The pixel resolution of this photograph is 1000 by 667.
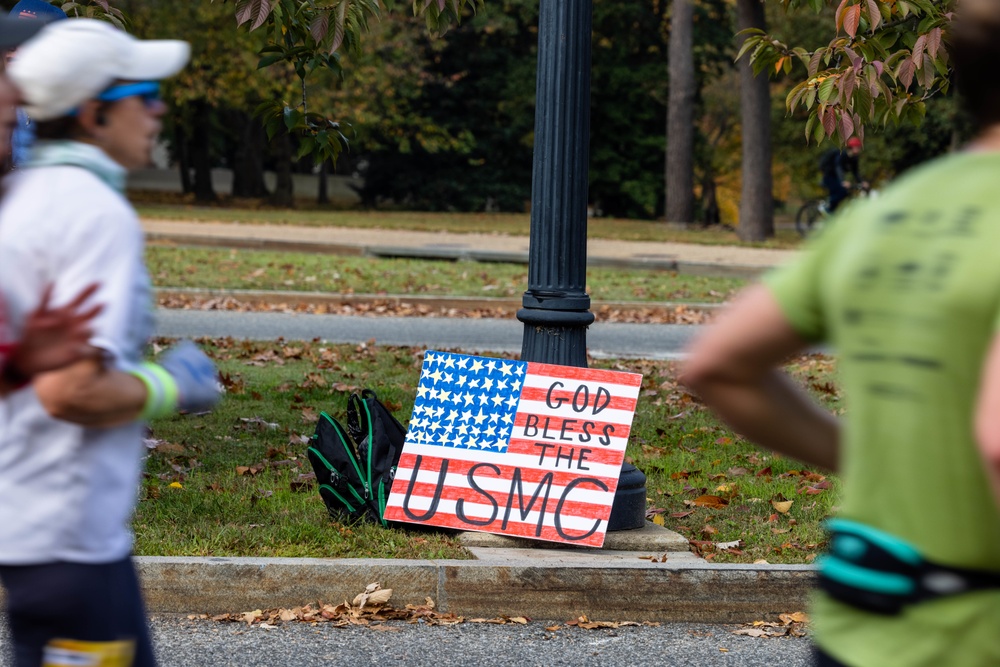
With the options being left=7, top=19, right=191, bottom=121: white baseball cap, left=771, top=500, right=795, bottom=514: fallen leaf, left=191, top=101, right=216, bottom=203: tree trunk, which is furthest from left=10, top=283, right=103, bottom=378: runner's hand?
left=191, top=101, right=216, bottom=203: tree trunk

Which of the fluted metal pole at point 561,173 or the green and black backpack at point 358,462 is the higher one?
the fluted metal pole at point 561,173

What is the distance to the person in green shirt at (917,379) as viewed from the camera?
1561 millimetres

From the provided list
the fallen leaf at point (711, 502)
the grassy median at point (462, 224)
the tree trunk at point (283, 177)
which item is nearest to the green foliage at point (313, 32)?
the fallen leaf at point (711, 502)

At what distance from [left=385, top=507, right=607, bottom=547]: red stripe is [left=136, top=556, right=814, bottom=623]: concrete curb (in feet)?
0.63

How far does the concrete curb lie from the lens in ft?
15.9

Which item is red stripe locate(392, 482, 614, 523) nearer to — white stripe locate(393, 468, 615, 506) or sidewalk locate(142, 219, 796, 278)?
white stripe locate(393, 468, 615, 506)

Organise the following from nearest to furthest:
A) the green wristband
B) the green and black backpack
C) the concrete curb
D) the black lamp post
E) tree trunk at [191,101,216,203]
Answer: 1. the green wristband
2. the concrete curb
3. the black lamp post
4. the green and black backpack
5. tree trunk at [191,101,216,203]

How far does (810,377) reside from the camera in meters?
10.4

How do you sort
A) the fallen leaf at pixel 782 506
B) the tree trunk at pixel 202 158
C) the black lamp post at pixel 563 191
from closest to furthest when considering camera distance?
the black lamp post at pixel 563 191, the fallen leaf at pixel 782 506, the tree trunk at pixel 202 158

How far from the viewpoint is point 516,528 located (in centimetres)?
536

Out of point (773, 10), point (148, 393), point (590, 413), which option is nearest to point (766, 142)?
point (773, 10)

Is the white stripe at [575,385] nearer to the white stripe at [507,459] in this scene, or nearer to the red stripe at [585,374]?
the red stripe at [585,374]

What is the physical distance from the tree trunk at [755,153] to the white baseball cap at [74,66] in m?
25.5

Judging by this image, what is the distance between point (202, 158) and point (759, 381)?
44.9 metres
